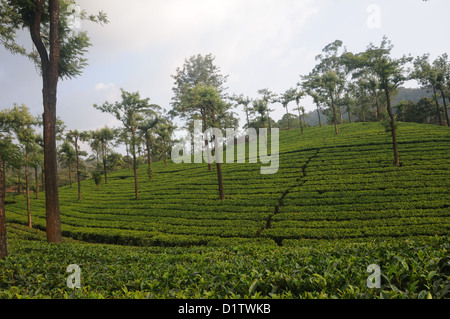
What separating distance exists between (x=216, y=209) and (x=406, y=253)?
51.5 ft

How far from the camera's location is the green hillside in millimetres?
13836

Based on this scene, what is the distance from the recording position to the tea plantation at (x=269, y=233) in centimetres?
351

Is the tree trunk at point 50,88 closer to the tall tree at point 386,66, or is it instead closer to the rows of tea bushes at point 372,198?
the rows of tea bushes at point 372,198

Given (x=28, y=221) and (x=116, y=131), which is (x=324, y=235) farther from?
(x=28, y=221)

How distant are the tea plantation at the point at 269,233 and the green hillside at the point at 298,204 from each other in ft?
0.29

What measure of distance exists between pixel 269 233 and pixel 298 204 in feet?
15.5

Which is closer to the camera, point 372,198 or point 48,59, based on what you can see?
point 48,59

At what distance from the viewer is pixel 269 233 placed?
1418 cm

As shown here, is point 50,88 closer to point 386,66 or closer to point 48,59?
point 48,59

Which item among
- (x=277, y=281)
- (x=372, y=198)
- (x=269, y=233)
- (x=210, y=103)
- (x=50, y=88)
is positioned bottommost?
(x=269, y=233)

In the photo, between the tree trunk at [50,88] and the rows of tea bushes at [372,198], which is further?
the rows of tea bushes at [372,198]

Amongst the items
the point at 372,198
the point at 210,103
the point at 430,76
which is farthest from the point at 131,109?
the point at 430,76

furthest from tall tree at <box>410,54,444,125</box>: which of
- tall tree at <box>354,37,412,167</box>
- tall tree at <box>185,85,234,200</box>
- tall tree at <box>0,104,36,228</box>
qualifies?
tall tree at <box>0,104,36,228</box>

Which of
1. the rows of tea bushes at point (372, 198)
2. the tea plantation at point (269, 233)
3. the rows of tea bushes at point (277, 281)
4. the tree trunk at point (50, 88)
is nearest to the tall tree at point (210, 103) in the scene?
the tea plantation at point (269, 233)
